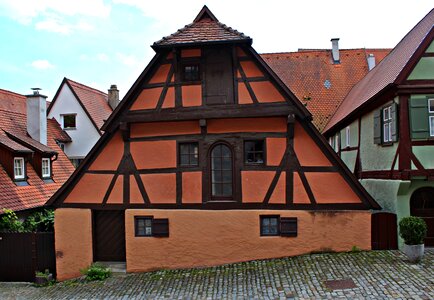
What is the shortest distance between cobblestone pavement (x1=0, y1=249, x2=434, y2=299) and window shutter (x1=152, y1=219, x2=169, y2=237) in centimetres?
110

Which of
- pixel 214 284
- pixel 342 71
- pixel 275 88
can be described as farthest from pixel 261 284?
pixel 342 71

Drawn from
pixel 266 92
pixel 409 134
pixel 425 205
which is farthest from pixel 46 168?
pixel 425 205

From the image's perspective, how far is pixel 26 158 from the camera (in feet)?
51.2

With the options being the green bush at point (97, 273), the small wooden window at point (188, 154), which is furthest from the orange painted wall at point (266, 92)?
the green bush at point (97, 273)

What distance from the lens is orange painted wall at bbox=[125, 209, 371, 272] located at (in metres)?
11.2

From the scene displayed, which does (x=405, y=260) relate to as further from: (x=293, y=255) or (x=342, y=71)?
(x=342, y=71)

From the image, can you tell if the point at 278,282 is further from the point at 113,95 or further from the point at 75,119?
the point at 113,95

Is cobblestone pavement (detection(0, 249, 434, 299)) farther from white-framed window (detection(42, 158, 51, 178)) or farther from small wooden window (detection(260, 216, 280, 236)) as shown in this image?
white-framed window (detection(42, 158, 51, 178))

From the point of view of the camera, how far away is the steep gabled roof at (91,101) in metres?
24.1

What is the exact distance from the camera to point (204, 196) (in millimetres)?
11594

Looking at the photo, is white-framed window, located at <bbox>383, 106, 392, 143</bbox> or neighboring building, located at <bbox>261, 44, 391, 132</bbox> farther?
neighboring building, located at <bbox>261, 44, 391, 132</bbox>

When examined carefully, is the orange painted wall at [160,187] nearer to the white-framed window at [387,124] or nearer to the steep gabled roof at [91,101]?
the white-framed window at [387,124]

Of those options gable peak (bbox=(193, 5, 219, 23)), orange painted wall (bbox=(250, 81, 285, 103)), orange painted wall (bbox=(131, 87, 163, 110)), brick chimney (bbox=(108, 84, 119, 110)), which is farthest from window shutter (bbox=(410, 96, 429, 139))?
brick chimney (bbox=(108, 84, 119, 110))

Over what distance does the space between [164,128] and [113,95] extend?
18.1 meters
